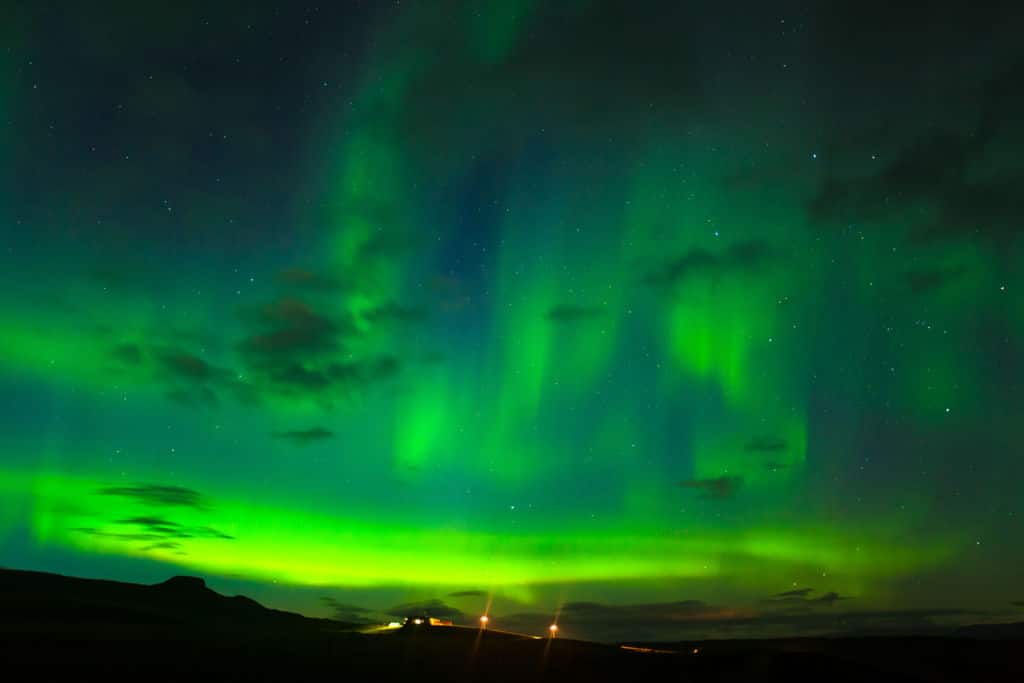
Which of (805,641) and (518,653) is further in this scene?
(805,641)

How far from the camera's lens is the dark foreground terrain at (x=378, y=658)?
44312 mm

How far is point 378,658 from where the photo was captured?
51.5m

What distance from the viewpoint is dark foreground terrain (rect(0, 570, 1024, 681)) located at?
1745 inches

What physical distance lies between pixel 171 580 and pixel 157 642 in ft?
397

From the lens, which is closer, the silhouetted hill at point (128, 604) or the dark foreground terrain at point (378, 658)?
the dark foreground terrain at point (378, 658)

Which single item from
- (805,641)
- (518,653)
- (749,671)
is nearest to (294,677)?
(518,653)

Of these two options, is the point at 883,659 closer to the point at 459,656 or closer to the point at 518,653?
the point at 518,653

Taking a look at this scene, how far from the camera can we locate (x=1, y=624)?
64.1 metres

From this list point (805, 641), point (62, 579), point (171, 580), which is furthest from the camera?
point (171, 580)

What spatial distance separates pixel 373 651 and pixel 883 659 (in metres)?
53.0

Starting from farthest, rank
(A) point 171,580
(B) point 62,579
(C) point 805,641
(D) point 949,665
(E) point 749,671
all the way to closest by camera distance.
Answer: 1. (A) point 171,580
2. (B) point 62,579
3. (C) point 805,641
4. (D) point 949,665
5. (E) point 749,671

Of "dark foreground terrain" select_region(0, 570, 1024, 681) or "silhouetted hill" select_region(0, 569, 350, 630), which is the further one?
"silhouetted hill" select_region(0, 569, 350, 630)

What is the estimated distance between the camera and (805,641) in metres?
111

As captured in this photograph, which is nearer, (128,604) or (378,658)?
(378,658)
